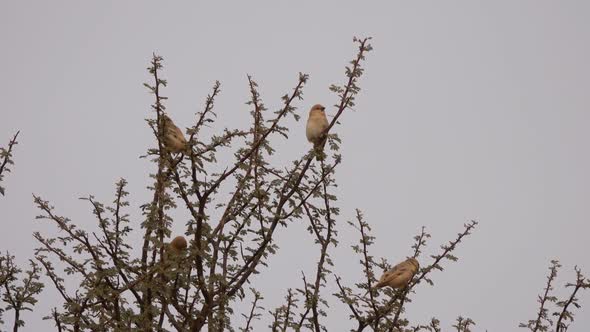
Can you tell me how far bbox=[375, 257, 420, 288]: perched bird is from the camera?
235 inches

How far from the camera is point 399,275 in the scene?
6109 millimetres

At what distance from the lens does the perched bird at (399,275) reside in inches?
235

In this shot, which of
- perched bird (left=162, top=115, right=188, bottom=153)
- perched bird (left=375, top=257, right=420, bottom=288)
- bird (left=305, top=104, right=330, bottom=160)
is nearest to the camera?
perched bird (left=162, top=115, right=188, bottom=153)

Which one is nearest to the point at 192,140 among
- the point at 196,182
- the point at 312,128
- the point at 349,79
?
the point at 196,182

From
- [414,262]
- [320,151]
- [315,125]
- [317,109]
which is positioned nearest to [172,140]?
[320,151]

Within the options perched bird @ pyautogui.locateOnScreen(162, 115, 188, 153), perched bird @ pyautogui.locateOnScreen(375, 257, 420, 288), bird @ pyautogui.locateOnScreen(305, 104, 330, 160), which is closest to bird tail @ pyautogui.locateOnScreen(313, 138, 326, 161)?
bird @ pyautogui.locateOnScreen(305, 104, 330, 160)

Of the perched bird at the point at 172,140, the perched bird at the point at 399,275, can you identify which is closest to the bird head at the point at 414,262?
the perched bird at the point at 399,275

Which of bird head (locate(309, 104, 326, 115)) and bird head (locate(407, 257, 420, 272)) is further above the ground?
bird head (locate(309, 104, 326, 115))

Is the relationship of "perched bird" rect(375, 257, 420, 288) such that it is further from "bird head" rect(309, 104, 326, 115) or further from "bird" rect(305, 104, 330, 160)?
"bird head" rect(309, 104, 326, 115)

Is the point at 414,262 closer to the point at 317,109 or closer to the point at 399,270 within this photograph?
the point at 399,270

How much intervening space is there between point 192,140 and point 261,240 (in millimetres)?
1250

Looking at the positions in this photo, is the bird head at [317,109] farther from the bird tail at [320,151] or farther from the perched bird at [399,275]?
the perched bird at [399,275]

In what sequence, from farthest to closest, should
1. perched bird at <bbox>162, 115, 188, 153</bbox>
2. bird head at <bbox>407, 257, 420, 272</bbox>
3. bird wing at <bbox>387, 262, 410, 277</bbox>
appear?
bird head at <bbox>407, 257, 420, 272</bbox>, bird wing at <bbox>387, 262, 410, 277</bbox>, perched bird at <bbox>162, 115, 188, 153</bbox>

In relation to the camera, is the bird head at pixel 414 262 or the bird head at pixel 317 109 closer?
the bird head at pixel 414 262
